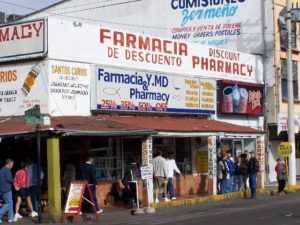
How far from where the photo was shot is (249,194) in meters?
24.3

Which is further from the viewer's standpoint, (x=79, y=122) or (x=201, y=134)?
(x=201, y=134)

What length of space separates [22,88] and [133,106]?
4050mm

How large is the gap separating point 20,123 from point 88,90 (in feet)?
8.69

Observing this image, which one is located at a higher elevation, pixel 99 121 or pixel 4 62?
pixel 4 62

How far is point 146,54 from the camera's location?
76.0 feet

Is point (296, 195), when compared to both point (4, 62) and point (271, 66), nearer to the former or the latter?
point (271, 66)

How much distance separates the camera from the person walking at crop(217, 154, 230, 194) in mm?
23438

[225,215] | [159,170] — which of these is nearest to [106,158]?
[159,170]

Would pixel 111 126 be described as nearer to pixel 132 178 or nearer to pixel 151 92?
pixel 132 178

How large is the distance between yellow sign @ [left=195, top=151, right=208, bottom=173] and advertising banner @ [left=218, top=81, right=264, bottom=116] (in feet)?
7.81

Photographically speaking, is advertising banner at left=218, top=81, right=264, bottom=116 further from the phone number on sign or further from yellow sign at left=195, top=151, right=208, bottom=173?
the phone number on sign

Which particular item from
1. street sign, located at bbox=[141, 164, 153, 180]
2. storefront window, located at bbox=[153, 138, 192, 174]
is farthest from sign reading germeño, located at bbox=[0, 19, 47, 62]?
storefront window, located at bbox=[153, 138, 192, 174]

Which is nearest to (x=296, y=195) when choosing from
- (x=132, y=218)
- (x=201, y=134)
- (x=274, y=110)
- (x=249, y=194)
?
(x=249, y=194)

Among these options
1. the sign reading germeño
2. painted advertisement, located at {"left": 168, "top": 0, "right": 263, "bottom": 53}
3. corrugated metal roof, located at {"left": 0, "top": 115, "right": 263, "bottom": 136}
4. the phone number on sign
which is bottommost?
corrugated metal roof, located at {"left": 0, "top": 115, "right": 263, "bottom": 136}
